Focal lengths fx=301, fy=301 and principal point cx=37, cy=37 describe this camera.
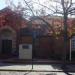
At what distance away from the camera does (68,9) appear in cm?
2758

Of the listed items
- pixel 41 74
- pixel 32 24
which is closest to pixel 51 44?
pixel 32 24

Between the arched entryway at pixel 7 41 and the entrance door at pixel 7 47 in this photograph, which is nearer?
the arched entryway at pixel 7 41

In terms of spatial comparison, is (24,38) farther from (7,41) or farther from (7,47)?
(7,47)

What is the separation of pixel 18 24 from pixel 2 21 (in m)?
3.14

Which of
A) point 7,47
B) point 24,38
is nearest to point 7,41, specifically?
point 7,47

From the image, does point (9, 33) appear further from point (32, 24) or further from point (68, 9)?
point (68, 9)

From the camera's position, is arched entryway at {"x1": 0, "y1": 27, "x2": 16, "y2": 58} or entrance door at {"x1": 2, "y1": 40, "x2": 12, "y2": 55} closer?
arched entryway at {"x1": 0, "y1": 27, "x2": 16, "y2": 58}

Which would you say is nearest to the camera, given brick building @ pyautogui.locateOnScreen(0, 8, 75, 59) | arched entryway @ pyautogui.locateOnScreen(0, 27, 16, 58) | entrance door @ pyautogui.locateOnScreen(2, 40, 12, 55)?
brick building @ pyautogui.locateOnScreen(0, 8, 75, 59)

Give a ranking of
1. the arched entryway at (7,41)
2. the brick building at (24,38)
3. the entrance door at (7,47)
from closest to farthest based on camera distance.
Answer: the brick building at (24,38) < the arched entryway at (7,41) < the entrance door at (7,47)

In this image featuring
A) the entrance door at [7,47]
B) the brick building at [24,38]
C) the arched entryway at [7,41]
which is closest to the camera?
the brick building at [24,38]

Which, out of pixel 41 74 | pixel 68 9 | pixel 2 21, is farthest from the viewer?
pixel 2 21

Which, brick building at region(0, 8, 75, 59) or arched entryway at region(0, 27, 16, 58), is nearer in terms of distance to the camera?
brick building at region(0, 8, 75, 59)

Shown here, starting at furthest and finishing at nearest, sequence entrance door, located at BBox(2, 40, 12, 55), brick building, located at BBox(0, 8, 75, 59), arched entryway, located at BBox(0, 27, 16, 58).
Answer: entrance door, located at BBox(2, 40, 12, 55), arched entryway, located at BBox(0, 27, 16, 58), brick building, located at BBox(0, 8, 75, 59)

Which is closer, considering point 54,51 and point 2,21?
point 54,51
